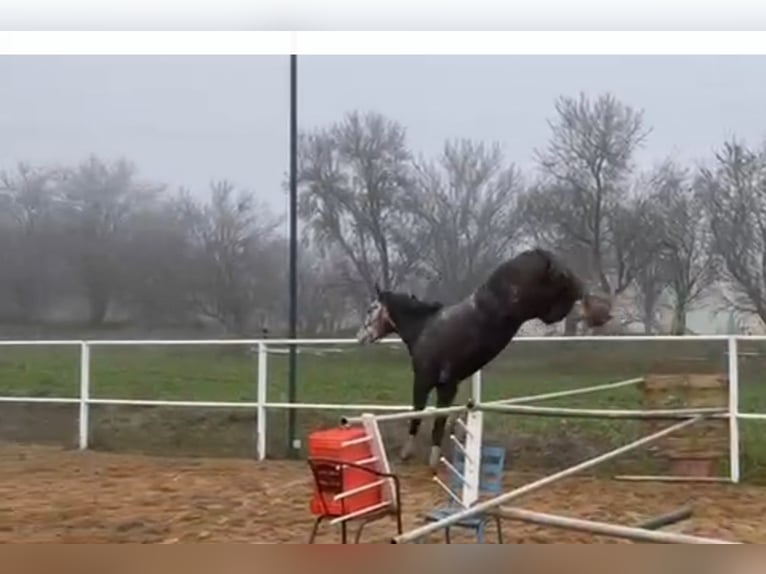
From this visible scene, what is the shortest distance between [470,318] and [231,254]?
929 mm

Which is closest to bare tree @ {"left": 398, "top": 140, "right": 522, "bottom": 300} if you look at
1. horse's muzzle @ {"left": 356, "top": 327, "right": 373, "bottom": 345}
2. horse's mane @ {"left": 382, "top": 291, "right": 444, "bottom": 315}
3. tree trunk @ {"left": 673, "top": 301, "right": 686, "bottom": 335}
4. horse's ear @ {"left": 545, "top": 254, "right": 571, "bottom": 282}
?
horse's mane @ {"left": 382, "top": 291, "right": 444, "bottom": 315}

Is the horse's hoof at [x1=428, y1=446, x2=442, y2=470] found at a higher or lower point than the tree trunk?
lower

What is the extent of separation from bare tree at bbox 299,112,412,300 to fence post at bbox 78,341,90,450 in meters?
1.00

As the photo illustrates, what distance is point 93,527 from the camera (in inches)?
142

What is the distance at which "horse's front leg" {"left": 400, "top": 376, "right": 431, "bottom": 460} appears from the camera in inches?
155

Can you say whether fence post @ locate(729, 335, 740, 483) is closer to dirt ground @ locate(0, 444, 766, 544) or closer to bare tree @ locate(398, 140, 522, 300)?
dirt ground @ locate(0, 444, 766, 544)

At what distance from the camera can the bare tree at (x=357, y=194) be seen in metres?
3.87

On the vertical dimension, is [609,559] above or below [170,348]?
below

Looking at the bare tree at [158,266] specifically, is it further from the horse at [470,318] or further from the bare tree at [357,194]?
the horse at [470,318]

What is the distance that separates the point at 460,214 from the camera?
3.84 meters

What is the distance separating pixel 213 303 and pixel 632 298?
5.14ft

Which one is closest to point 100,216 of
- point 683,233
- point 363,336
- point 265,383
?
point 265,383
